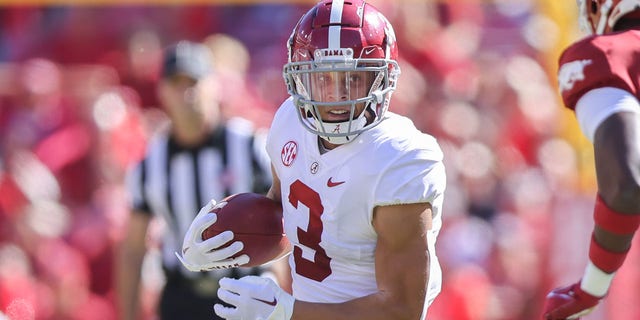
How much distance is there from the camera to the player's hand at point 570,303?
2594 mm

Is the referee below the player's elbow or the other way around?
below

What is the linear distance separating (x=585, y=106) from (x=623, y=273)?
8.02ft

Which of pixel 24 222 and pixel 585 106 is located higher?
pixel 585 106

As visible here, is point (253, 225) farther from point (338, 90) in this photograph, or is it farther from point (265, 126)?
point (265, 126)

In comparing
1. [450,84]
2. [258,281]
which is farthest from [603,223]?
[450,84]

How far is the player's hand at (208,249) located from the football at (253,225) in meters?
0.02

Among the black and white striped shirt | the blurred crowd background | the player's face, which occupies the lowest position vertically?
the blurred crowd background

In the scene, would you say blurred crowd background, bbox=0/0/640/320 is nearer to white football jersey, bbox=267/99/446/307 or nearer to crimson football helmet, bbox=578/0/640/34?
crimson football helmet, bbox=578/0/640/34

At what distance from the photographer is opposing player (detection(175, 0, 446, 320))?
2.54 m

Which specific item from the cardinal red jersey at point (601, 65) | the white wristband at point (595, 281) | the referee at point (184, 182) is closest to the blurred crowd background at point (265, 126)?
the referee at point (184, 182)

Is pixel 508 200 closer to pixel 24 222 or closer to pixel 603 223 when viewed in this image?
pixel 24 222

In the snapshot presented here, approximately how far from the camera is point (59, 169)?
19.2 ft

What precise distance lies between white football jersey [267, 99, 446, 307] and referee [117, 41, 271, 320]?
1.33m

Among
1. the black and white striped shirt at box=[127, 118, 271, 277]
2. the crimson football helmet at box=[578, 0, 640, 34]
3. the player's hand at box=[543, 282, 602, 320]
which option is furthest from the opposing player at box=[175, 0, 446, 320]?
the black and white striped shirt at box=[127, 118, 271, 277]
